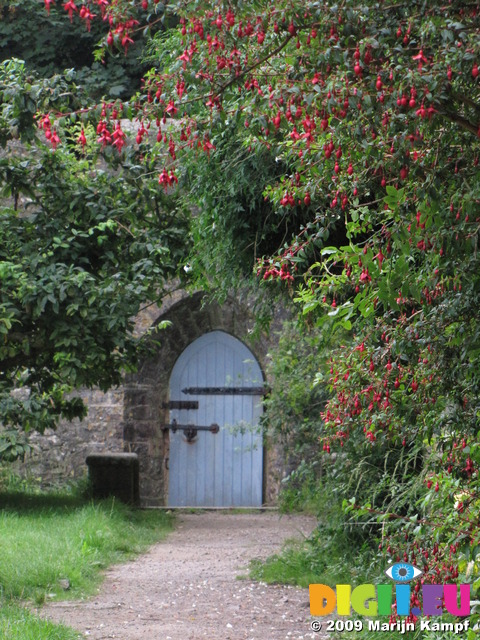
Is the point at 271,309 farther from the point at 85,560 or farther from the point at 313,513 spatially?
the point at 313,513

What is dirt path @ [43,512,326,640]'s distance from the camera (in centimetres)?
539

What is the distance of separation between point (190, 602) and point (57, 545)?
1427mm

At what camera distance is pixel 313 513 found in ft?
36.4

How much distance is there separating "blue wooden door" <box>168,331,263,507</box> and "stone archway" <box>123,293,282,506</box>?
0.40 ft

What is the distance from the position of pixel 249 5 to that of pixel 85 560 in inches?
191

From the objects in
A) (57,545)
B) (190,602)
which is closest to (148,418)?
(57,545)

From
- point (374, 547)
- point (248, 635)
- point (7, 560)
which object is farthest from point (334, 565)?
point (7, 560)

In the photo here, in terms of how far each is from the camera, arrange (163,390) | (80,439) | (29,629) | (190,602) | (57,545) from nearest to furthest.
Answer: (29,629)
(190,602)
(57,545)
(80,439)
(163,390)

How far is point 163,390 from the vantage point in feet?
42.3

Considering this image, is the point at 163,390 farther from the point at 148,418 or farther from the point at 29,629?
the point at 29,629

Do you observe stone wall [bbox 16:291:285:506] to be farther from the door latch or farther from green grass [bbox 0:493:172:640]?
green grass [bbox 0:493:172:640]

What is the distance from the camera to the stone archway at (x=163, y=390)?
1259cm

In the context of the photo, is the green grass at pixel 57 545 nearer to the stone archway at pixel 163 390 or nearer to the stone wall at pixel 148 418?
the stone wall at pixel 148 418

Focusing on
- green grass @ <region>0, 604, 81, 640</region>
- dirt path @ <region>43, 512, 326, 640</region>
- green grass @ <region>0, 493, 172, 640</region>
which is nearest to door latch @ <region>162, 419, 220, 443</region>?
green grass @ <region>0, 493, 172, 640</region>
